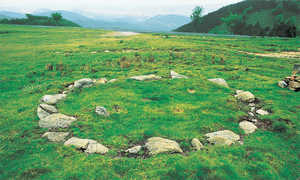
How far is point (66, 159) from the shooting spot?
764 centimetres

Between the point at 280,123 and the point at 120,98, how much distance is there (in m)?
9.97

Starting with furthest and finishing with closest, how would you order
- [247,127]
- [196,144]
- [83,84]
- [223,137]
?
[83,84] → [247,127] → [223,137] → [196,144]

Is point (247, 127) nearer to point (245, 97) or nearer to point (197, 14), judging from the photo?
point (245, 97)

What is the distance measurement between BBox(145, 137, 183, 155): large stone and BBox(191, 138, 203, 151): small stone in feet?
2.49

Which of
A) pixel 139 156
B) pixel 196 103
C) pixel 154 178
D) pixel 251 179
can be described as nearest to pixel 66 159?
pixel 139 156

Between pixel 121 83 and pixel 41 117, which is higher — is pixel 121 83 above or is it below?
above

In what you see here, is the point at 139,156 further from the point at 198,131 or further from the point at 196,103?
the point at 196,103

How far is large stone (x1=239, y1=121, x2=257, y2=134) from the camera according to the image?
1003 cm

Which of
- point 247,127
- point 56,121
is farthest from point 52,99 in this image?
point 247,127

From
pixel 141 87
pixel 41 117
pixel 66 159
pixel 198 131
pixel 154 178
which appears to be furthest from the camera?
pixel 141 87

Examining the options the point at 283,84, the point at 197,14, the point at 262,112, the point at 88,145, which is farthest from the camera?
the point at 197,14

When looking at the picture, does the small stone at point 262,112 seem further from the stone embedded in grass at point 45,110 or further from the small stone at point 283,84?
the stone embedded in grass at point 45,110

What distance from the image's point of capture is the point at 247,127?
10273 mm

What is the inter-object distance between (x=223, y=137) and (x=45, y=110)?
10.6m
